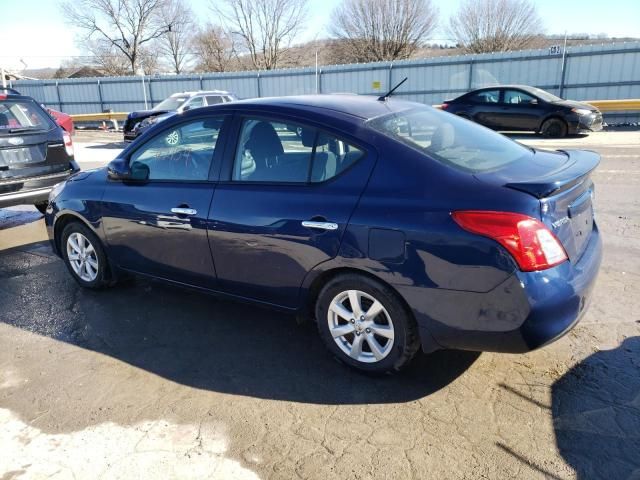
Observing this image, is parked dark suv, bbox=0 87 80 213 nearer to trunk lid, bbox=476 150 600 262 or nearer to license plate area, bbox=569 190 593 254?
trunk lid, bbox=476 150 600 262

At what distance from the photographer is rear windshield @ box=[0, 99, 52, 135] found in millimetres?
6812

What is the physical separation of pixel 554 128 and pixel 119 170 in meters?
13.3

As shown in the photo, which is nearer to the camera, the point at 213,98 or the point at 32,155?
the point at 32,155

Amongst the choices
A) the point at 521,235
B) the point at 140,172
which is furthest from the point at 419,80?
the point at 521,235

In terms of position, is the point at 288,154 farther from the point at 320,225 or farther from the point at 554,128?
the point at 554,128

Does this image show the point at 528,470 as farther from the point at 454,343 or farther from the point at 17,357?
the point at 17,357

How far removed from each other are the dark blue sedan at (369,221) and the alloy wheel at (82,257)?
23.4 inches

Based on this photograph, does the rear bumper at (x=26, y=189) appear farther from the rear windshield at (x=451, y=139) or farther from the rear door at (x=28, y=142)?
the rear windshield at (x=451, y=139)

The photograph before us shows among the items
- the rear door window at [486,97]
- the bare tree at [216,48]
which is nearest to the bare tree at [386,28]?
the bare tree at [216,48]

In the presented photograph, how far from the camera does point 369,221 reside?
2934 millimetres

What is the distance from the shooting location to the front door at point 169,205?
3752 millimetres

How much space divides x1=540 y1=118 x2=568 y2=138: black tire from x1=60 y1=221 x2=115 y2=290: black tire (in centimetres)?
1320

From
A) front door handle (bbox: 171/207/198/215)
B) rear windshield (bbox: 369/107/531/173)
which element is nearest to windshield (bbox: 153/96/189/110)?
front door handle (bbox: 171/207/198/215)

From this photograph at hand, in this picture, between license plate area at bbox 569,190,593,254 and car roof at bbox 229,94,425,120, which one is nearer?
license plate area at bbox 569,190,593,254
